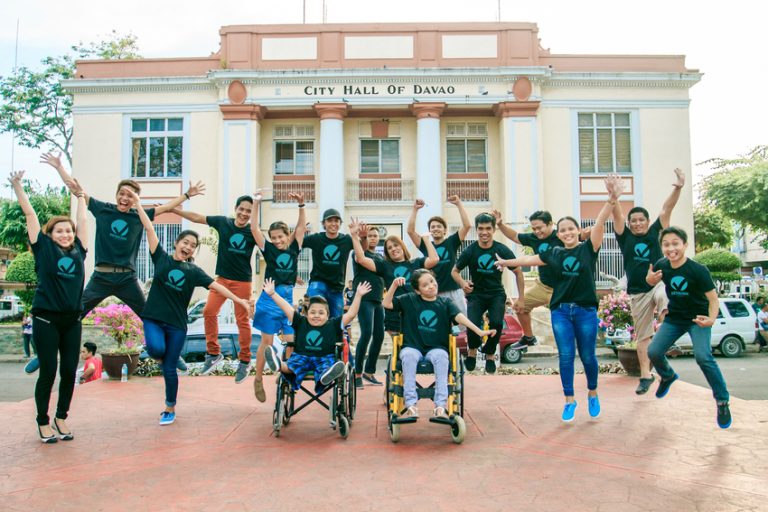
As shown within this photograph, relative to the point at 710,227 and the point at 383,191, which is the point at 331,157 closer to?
the point at 383,191

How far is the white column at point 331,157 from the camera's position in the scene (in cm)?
2084

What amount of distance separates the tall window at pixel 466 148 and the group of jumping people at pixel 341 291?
14.3 m

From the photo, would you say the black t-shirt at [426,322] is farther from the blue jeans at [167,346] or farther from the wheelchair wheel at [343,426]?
the blue jeans at [167,346]

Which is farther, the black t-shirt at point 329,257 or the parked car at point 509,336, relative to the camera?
the parked car at point 509,336

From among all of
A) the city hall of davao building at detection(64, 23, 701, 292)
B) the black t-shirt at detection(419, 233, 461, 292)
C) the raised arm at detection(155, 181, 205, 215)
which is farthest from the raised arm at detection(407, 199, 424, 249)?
the city hall of davao building at detection(64, 23, 701, 292)

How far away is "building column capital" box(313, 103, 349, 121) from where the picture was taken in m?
20.6

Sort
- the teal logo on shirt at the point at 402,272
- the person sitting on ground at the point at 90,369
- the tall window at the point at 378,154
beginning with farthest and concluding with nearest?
the tall window at the point at 378,154 < the person sitting on ground at the point at 90,369 < the teal logo on shirt at the point at 402,272

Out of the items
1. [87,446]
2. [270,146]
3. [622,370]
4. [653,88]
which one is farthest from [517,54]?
[87,446]

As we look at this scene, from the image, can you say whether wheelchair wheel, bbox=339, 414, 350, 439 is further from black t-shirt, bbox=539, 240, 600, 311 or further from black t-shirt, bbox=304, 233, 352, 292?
black t-shirt, bbox=539, 240, 600, 311

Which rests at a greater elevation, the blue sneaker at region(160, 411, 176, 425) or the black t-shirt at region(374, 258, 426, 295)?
the black t-shirt at region(374, 258, 426, 295)

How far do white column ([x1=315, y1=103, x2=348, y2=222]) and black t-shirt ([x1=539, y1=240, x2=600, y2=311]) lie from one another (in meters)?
14.7

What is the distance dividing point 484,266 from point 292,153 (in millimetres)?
15711

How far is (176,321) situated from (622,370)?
715 cm

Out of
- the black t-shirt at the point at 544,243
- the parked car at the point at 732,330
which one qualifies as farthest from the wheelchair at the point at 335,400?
the parked car at the point at 732,330
